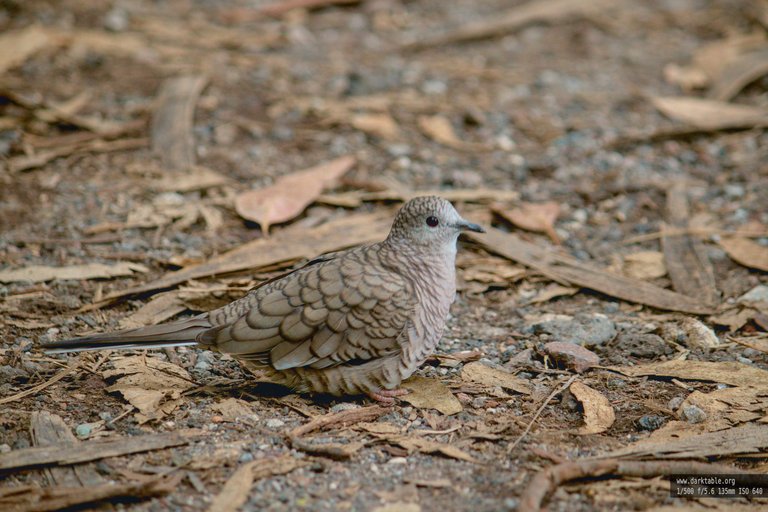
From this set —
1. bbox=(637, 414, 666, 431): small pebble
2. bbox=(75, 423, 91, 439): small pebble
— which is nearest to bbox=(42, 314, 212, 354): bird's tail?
bbox=(75, 423, 91, 439): small pebble

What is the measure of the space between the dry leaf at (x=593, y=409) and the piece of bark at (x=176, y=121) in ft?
12.7

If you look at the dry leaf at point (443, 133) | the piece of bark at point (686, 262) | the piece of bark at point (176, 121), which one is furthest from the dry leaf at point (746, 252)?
the piece of bark at point (176, 121)

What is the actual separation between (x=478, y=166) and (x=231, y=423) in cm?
389

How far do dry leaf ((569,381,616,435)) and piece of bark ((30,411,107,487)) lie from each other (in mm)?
2319

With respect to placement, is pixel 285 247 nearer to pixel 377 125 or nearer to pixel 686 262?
pixel 377 125

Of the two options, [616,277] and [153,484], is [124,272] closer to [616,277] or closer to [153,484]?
[153,484]

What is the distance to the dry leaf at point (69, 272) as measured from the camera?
5.46 metres

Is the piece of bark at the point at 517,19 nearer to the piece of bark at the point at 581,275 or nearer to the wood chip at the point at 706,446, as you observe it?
the piece of bark at the point at 581,275

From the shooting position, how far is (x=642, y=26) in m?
10.2

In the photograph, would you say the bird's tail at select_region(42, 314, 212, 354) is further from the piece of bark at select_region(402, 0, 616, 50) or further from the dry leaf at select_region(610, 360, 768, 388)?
the piece of bark at select_region(402, 0, 616, 50)

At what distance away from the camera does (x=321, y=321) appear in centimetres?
445

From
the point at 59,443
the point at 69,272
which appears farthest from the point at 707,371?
the point at 69,272

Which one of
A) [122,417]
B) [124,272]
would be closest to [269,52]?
[124,272]

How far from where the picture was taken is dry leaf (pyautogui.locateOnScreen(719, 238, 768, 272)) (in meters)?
5.91
